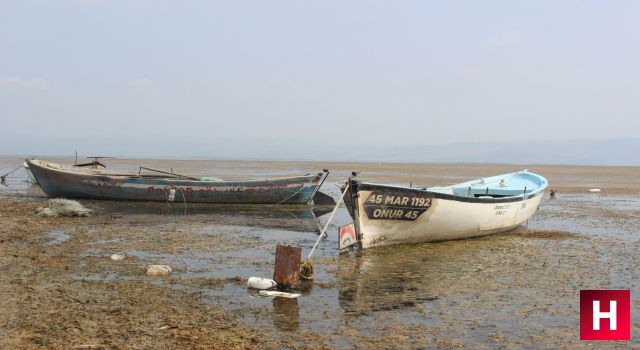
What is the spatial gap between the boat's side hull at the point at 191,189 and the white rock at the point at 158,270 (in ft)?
36.8

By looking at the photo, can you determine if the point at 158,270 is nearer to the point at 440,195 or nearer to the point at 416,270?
the point at 416,270

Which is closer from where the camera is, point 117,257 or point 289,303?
point 289,303

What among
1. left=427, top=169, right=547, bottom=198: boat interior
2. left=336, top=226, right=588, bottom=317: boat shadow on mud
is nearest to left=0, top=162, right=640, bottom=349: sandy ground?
Answer: left=336, top=226, right=588, bottom=317: boat shadow on mud

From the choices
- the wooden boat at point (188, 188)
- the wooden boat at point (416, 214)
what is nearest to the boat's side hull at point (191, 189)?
the wooden boat at point (188, 188)

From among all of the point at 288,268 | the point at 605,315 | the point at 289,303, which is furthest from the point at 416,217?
the point at 289,303

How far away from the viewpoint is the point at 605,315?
664 cm

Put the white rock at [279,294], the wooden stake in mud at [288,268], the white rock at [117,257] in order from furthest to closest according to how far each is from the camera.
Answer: the white rock at [117,257] → the wooden stake in mud at [288,268] → the white rock at [279,294]

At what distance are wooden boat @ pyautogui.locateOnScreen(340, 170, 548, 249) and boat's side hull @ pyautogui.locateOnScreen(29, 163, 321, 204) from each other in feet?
27.4

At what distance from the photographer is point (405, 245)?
11.5m

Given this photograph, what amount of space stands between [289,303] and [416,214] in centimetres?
512

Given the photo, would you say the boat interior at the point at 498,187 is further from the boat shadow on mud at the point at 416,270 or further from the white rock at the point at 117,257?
the white rock at the point at 117,257

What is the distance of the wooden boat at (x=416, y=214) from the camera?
10672 mm

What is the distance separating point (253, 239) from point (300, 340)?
675 cm

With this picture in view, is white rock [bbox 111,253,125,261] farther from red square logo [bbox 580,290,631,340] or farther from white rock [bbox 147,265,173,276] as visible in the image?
red square logo [bbox 580,290,631,340]
